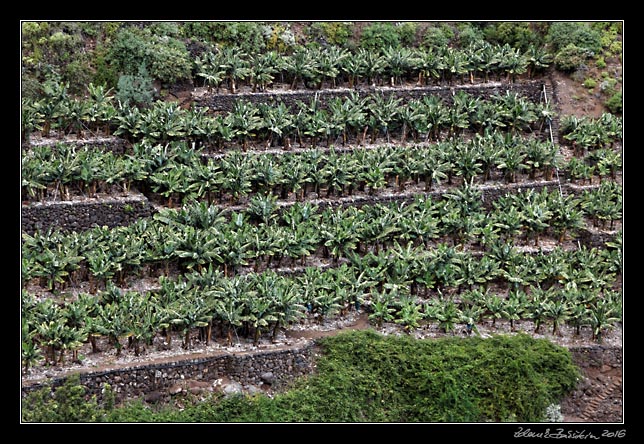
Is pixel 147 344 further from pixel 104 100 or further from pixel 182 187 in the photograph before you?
pixel 104 100

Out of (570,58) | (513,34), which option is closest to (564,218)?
(570,58)

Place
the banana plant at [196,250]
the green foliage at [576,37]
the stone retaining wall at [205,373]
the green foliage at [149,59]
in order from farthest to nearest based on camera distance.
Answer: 1. the green foliage at [576,37]
2. the green foliage at [149,59]
3. the banana plant at [196,250]
4. the stone retaining wall at [205,373]

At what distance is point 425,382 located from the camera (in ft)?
94.4

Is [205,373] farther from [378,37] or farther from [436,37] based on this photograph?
[436,37]

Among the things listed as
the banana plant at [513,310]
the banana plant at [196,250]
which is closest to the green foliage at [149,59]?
the banana plant at [196,250]

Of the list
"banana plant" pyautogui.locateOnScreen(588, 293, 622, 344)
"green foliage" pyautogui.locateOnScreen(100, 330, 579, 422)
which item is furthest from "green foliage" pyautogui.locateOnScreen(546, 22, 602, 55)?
"green foliage" pyautogui.locateOnScreen(100, 330, 579, 422)

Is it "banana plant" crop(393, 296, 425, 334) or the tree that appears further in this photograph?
the tree

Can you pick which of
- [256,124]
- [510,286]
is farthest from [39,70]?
[510,286]

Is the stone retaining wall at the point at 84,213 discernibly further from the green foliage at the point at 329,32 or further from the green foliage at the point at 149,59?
the green foliage at the point at 329,32

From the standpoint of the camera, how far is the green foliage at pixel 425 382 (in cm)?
2814

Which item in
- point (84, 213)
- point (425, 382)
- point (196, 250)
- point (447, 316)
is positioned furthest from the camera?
point (84, 213)

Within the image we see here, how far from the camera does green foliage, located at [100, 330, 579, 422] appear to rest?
28.1 metres

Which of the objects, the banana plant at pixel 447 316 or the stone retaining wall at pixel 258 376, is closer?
the stone retaining wall at pixel 258 376

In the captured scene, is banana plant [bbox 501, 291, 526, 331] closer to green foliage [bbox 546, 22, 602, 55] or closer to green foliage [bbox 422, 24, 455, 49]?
A: green foliage [bbox 422, 24, 455, 49]
